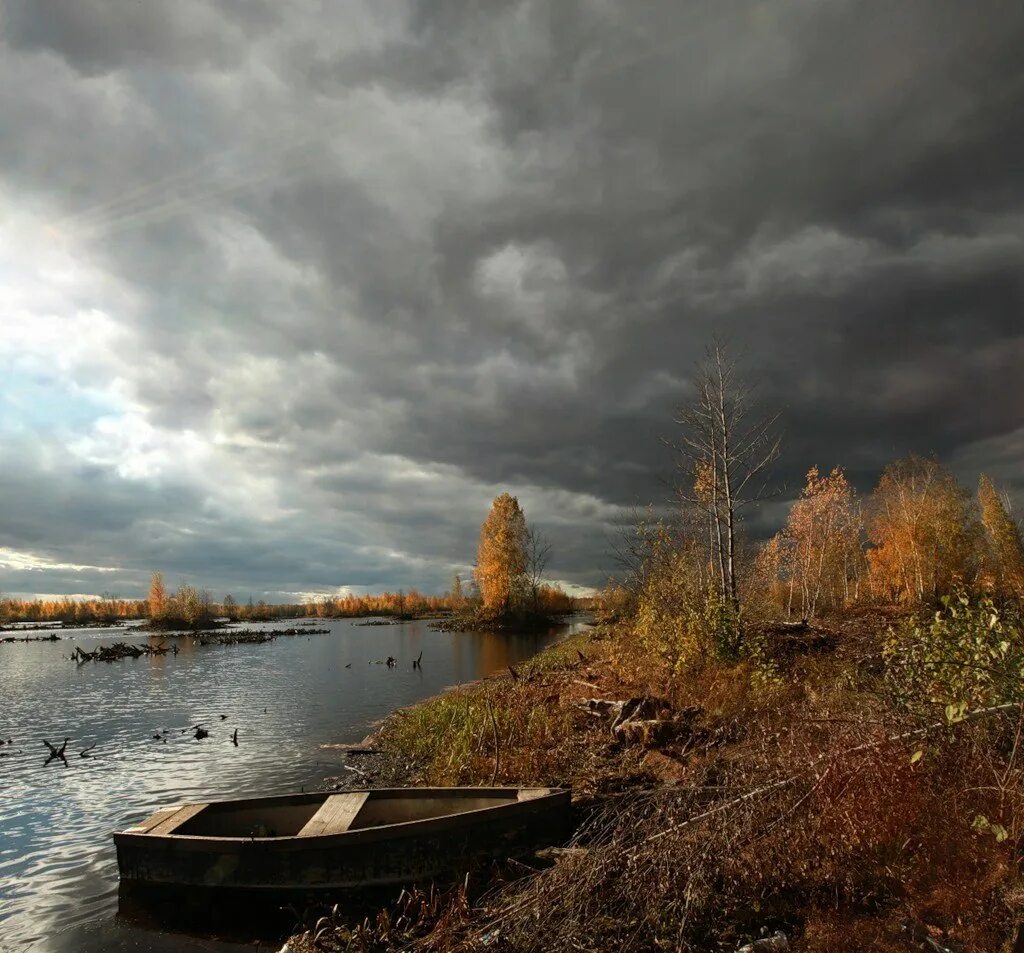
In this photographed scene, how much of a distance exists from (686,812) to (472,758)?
24.9 ft

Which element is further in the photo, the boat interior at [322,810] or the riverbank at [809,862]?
the boat interior at [322,810]

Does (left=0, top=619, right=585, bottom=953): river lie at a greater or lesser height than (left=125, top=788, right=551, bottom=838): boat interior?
lesser

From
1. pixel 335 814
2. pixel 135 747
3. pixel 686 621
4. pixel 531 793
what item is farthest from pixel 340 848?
pixel 135 747

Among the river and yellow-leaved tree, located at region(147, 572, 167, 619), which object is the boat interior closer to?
the river

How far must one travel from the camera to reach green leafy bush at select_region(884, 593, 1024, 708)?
600 cm

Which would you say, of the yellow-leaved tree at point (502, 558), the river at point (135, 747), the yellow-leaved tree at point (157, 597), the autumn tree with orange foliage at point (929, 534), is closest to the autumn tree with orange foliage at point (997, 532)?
the autumn tree with orange foliage at point (929, 534)

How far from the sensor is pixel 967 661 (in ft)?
20.0

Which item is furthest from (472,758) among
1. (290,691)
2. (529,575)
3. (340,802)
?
(529,575)

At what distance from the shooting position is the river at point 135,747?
1010 cm

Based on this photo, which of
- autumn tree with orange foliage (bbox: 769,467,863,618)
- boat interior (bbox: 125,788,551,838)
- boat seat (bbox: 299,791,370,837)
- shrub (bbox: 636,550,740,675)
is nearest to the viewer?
boat seat (bbox: 299,791,370,837)

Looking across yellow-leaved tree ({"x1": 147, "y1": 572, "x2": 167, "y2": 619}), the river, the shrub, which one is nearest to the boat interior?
the river

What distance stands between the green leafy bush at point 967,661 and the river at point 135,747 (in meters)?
8.96

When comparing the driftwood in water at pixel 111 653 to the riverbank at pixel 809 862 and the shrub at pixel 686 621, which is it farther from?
the riverbank at pixel 809 862

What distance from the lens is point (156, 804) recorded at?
1499 cm
